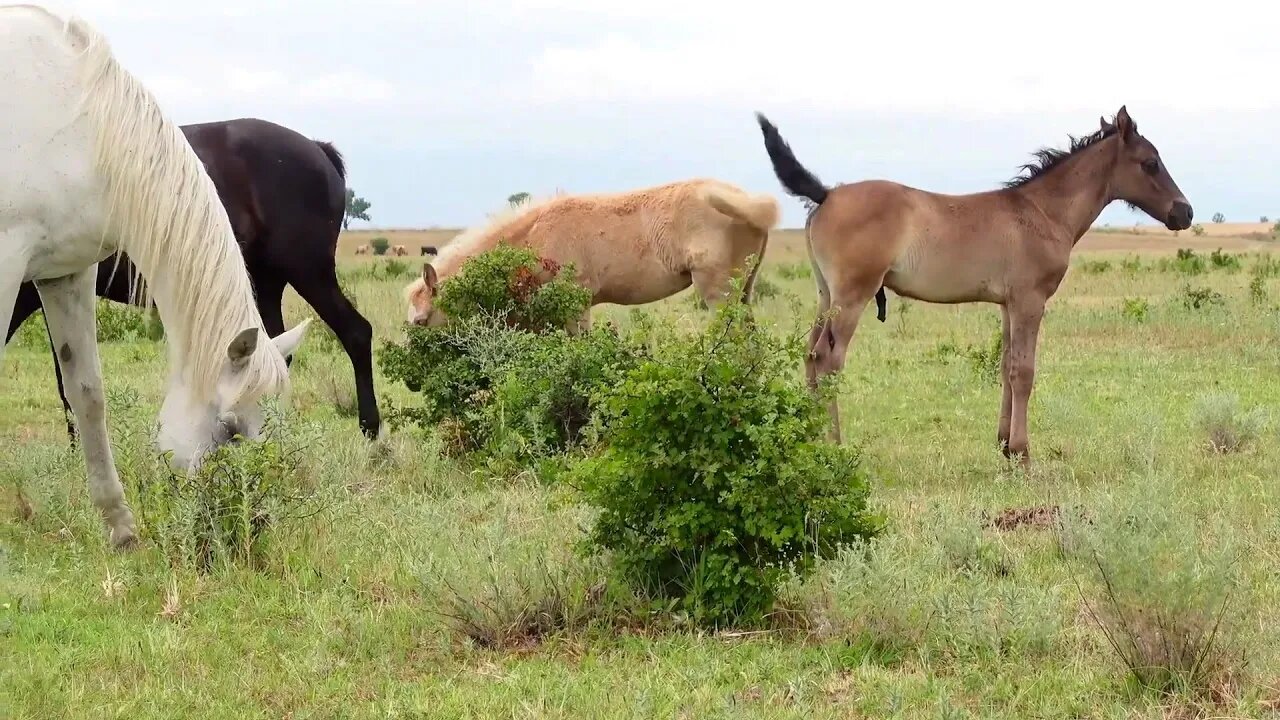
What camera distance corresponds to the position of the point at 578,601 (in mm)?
4445

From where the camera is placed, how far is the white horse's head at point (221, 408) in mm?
5176

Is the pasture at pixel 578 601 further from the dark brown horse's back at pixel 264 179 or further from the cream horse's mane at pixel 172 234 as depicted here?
the dark brown horse's back at pixel 264 179

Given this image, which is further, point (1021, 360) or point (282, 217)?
point (282, 217)

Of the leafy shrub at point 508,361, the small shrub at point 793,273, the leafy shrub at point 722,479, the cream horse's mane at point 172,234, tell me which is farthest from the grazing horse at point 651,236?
the small shrub at point 793,273

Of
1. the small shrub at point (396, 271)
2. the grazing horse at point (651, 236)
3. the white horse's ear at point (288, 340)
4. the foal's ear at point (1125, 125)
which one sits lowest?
the small shrub at point (396, 271)

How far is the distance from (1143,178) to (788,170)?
2290 mm

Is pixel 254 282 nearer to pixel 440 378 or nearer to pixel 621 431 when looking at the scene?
pixel 440 378

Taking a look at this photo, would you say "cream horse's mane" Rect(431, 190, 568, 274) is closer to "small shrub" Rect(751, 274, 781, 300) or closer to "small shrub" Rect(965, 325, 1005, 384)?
"small shrub" Rect(965, 325, 1005, 384)

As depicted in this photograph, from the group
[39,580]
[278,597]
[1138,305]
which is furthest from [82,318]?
[1138,305]

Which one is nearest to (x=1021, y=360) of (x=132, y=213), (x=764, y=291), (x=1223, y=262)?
(x=132, y=213)

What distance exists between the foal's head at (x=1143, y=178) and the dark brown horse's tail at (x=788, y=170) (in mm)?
1909

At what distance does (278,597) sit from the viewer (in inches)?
189

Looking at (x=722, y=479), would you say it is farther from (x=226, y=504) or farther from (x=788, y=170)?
(x=788, y=170)

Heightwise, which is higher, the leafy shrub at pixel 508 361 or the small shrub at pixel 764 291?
the leafy shrub at pixel 508 361
